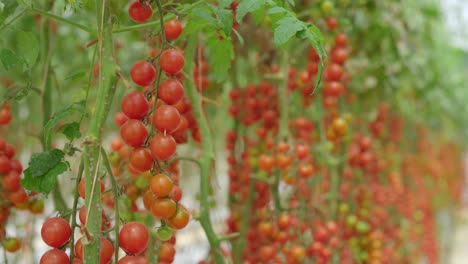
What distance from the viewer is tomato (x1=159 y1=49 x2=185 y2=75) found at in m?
0.55

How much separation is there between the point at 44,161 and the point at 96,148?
3.6 inches

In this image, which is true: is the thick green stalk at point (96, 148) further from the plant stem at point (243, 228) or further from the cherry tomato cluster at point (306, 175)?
the plant stem at point (243, 228)

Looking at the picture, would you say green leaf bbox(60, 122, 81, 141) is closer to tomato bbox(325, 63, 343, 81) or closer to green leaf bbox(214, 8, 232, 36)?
green leaf bbox(214, 8, 232, 36)

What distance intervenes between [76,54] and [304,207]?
110cm

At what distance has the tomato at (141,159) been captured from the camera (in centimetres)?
54

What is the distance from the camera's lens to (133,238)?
50cm

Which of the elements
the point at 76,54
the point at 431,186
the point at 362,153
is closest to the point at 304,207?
the point at 362,153

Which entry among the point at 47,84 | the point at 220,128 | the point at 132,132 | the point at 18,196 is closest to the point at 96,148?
the point at 132,132

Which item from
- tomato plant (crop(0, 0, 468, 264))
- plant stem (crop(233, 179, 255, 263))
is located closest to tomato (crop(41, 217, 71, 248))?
tomato plant (crop(0, 0, 468, 264))

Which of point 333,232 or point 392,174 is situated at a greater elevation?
point 333,232

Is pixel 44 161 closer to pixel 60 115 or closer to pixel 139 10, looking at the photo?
pixel 60 115

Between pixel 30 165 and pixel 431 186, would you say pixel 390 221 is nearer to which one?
pixel 431 186

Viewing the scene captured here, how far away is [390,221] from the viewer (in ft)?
6.13

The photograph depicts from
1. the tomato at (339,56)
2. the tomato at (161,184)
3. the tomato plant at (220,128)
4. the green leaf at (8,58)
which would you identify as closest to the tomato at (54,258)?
the tomato plant at (220,128)
